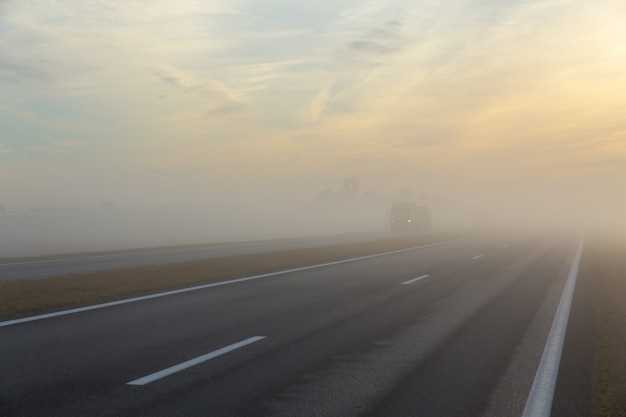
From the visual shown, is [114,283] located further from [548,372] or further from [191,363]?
[548,372]

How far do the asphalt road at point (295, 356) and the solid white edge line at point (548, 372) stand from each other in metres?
0.10

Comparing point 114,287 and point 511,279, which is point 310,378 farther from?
point 511,279

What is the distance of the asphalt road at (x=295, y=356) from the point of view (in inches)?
228

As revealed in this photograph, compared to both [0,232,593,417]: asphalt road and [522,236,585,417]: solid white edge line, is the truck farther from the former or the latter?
[522,236,585,417]: solid white edge line

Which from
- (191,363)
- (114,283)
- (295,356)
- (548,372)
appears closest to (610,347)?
(548,372)

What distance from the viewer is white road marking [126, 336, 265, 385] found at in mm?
6461

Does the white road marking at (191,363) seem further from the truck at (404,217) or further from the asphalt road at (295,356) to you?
the truck at (404,217)

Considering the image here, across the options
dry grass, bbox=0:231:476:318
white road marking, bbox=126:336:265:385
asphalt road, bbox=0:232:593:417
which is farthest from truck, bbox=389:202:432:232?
white road marking, bbox=126:336:265:385

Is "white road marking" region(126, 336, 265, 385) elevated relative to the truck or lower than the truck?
lower

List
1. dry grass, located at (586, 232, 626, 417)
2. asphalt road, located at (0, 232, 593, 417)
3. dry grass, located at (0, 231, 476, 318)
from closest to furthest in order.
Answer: asphalt road, located at (0, 232, 593, 417) < dry grass, located at (586, 232, 626, 417) < dry grass, located at (0, 231, 476, 318)

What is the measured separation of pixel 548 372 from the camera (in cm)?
723

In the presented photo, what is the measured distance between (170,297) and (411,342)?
6.45 meters

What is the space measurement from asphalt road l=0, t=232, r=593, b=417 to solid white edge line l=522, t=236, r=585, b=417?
10 centimetres

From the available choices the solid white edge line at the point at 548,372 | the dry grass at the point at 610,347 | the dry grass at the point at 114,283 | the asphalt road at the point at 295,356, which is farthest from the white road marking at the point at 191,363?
the dry grass at the point at 114,283
